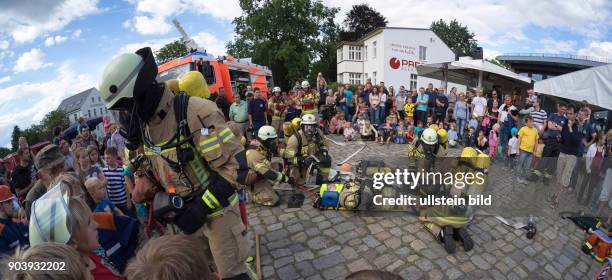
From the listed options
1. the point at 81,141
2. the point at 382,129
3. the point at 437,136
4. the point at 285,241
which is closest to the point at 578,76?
the point at 437,136

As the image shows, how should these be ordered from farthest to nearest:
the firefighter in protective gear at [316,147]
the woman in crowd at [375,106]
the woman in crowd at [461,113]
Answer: the woman in crowd at [375,106]
the woman in crowd at [461,113]
the firefighter in protective gear at [316,147]

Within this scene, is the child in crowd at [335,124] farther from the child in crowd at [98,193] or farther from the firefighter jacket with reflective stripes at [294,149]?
the child in crowd at [98,193]

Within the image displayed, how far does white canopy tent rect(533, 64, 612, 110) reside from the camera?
21.2ft

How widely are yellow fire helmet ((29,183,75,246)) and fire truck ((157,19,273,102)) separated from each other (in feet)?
24.5

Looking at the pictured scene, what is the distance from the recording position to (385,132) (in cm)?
1117

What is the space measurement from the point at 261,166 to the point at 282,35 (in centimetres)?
3297

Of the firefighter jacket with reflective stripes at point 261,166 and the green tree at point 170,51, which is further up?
the green tree at point 170,51

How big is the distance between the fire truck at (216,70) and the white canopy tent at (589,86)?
29.3ft

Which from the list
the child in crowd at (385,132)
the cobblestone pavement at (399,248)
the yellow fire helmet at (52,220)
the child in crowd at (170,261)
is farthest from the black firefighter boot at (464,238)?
the child in crowd at (385,132)

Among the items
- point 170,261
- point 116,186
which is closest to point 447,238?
point 170,261

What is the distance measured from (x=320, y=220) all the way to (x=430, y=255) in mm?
1747

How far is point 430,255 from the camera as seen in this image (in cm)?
426

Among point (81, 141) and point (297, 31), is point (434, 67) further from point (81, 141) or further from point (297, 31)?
point (297, 31)

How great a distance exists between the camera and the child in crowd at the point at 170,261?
1297mm
